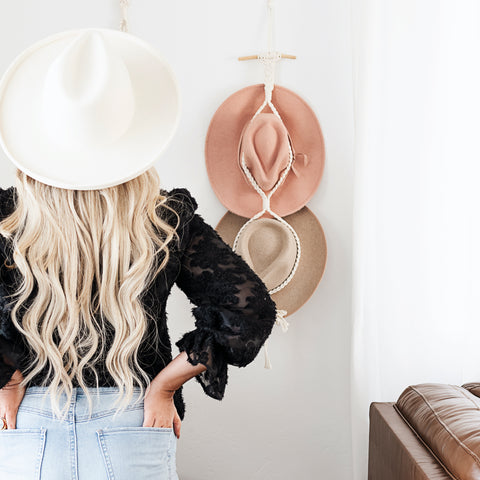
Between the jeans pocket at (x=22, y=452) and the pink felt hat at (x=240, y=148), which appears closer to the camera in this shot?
the jeans pocket at (x=22, y=452)

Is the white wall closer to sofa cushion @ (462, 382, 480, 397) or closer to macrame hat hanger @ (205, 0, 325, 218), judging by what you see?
macrame hat hanger @ (205, 0, 325, 218)

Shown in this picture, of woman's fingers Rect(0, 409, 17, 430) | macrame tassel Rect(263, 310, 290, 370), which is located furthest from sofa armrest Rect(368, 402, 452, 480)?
woman's fingers Rect(0, 409, 17, 430)

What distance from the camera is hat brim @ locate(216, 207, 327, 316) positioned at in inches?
74.2

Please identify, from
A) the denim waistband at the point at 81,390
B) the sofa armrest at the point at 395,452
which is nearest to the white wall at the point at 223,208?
the sofa armrest at the point at 395,452

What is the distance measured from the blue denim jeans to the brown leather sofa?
1.96 feet

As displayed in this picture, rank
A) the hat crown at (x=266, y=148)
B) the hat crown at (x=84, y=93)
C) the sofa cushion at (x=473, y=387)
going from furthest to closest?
the hat crown at (x=266, y=148), the sofa cushion at (x=473, y=387), the hat crown at (x=84, y=93)

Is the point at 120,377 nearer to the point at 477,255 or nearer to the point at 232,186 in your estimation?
the point at 232,186

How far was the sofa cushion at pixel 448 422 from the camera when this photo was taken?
3.59ft

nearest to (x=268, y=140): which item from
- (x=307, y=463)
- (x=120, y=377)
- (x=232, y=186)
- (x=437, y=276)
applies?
(x=232, y=186)

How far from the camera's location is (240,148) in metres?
1.86

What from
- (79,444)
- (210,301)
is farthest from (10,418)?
(210,301)

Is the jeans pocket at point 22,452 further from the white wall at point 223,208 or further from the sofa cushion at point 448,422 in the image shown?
the white wall at point 223,208

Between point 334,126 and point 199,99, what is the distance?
501 millimetres

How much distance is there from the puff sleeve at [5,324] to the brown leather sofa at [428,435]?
0.91m
